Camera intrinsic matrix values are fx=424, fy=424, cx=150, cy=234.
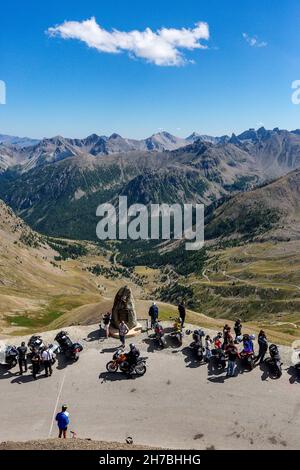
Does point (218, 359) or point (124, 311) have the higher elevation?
point (124, 311)

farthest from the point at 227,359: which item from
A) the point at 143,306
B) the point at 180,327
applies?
the point at 143,306

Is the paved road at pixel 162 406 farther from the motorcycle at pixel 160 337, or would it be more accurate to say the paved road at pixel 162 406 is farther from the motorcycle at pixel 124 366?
the motorcycle at pixel 160 337

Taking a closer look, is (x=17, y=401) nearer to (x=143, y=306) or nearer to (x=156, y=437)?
(x=156, y=437)

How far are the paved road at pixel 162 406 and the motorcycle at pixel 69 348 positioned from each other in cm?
122

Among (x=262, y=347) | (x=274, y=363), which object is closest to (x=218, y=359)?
(x=262, y=347)

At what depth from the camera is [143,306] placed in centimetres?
7194

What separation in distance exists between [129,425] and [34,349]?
13.1 m

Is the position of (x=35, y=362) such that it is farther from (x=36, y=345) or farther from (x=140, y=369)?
(x=140, y=369)

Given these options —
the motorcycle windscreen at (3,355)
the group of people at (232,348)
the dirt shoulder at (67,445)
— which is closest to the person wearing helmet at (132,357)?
the group of people at (232,348)

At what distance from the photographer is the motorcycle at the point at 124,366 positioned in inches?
1624

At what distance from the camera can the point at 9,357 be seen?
140ft

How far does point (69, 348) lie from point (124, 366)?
6.98 metres

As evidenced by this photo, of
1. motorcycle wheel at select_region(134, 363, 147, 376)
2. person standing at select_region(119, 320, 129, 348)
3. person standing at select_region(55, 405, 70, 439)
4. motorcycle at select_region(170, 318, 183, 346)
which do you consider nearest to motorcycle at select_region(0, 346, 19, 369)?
person standing at select_region(119, 320, 129, 348)

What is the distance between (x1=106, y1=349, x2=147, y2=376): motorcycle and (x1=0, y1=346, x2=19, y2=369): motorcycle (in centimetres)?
945
